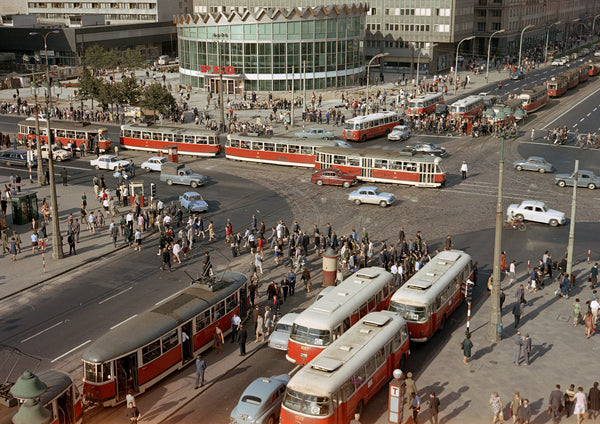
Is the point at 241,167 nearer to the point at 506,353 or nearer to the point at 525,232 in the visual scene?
the point at 525,232

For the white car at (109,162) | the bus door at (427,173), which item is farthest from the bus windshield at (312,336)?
the white car at (109,162)

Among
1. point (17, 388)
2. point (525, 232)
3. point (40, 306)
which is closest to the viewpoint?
point (17, 388)

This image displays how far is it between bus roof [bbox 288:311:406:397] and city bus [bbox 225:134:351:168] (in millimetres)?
36109

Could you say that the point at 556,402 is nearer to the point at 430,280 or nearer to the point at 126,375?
the point at 430,280

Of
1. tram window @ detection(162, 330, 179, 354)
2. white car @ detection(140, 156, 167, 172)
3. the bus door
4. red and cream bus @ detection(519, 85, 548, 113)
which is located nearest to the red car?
the bus door

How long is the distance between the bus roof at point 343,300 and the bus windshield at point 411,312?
4.82 feet

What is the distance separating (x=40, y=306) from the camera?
36719 millimetres

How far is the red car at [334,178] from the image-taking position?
5903 cm

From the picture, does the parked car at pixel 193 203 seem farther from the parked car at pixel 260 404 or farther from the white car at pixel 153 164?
the parked car at pixel 260 404

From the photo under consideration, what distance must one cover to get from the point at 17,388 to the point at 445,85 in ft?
338

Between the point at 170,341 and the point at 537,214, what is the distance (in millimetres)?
29120

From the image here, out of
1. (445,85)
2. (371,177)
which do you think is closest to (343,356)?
(371,177)

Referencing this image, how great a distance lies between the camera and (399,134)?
75.4 meters

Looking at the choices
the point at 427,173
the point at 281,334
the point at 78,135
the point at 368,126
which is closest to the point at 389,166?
the point at 427,173
